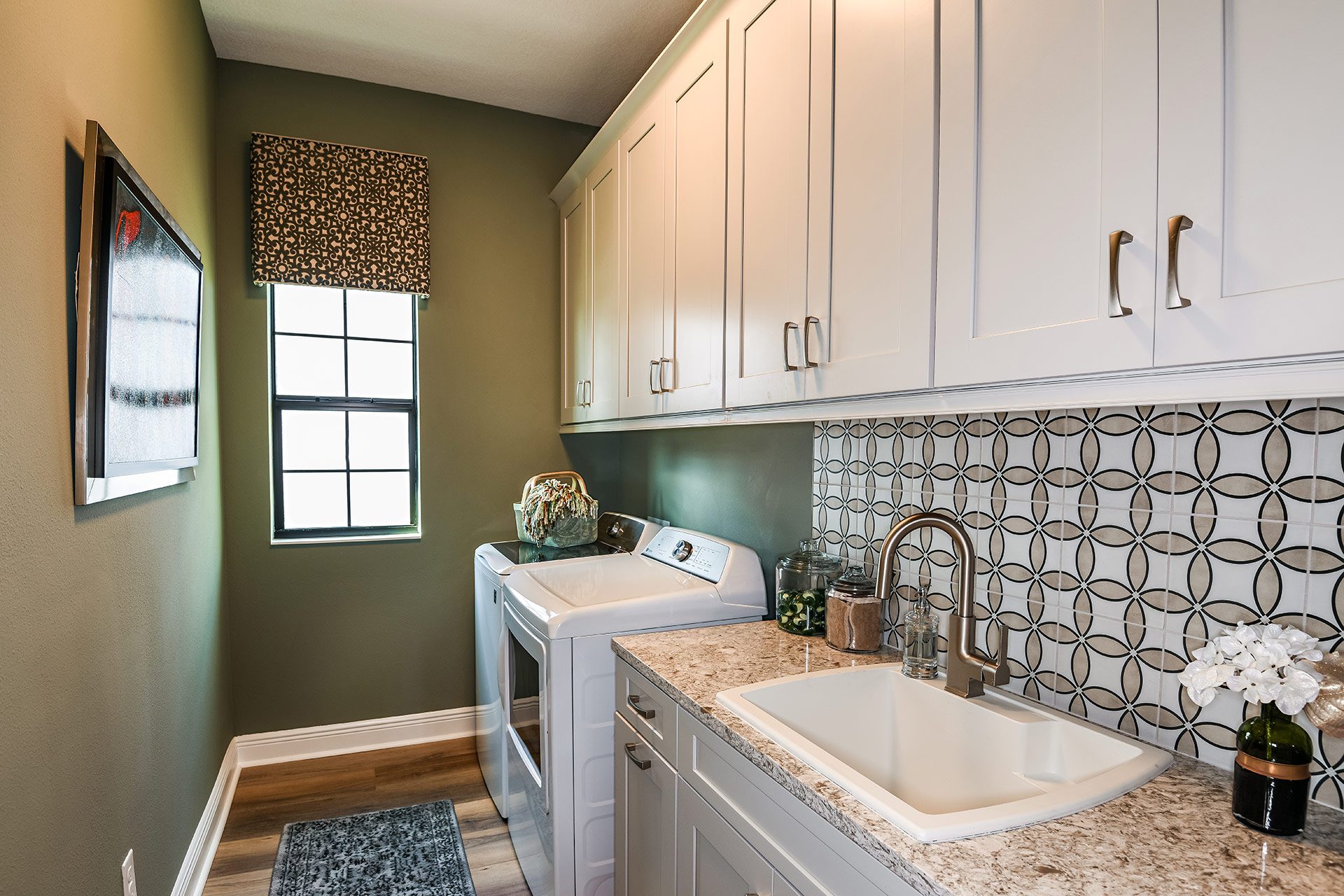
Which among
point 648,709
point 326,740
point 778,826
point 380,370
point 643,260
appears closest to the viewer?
point 778,826

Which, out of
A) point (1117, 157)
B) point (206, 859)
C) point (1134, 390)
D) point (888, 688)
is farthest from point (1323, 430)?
point (206, 859)

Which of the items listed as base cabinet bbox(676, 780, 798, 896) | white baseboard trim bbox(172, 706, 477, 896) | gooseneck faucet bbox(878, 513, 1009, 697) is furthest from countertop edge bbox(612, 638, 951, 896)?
white baseboard trim bbox(172, 706, 477, 896)

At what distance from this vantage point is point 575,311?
121 inches

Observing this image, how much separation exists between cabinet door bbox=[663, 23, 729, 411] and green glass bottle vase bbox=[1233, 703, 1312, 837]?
1.15m

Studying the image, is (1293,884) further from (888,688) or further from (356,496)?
(356,496)

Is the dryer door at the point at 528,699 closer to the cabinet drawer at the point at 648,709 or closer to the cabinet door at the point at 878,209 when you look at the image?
the cabinet drawer at the point at 648,709

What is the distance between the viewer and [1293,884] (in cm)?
77

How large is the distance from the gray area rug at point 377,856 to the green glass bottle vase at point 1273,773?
6.67ft

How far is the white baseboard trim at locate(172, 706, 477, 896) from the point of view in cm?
261

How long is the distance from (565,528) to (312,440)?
1.18 m

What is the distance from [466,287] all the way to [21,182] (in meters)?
2.15

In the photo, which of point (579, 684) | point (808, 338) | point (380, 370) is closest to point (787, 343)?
point (808, 338)

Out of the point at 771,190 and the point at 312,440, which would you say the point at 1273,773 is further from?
the point at 312,440

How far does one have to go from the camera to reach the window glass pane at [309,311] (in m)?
2.97
